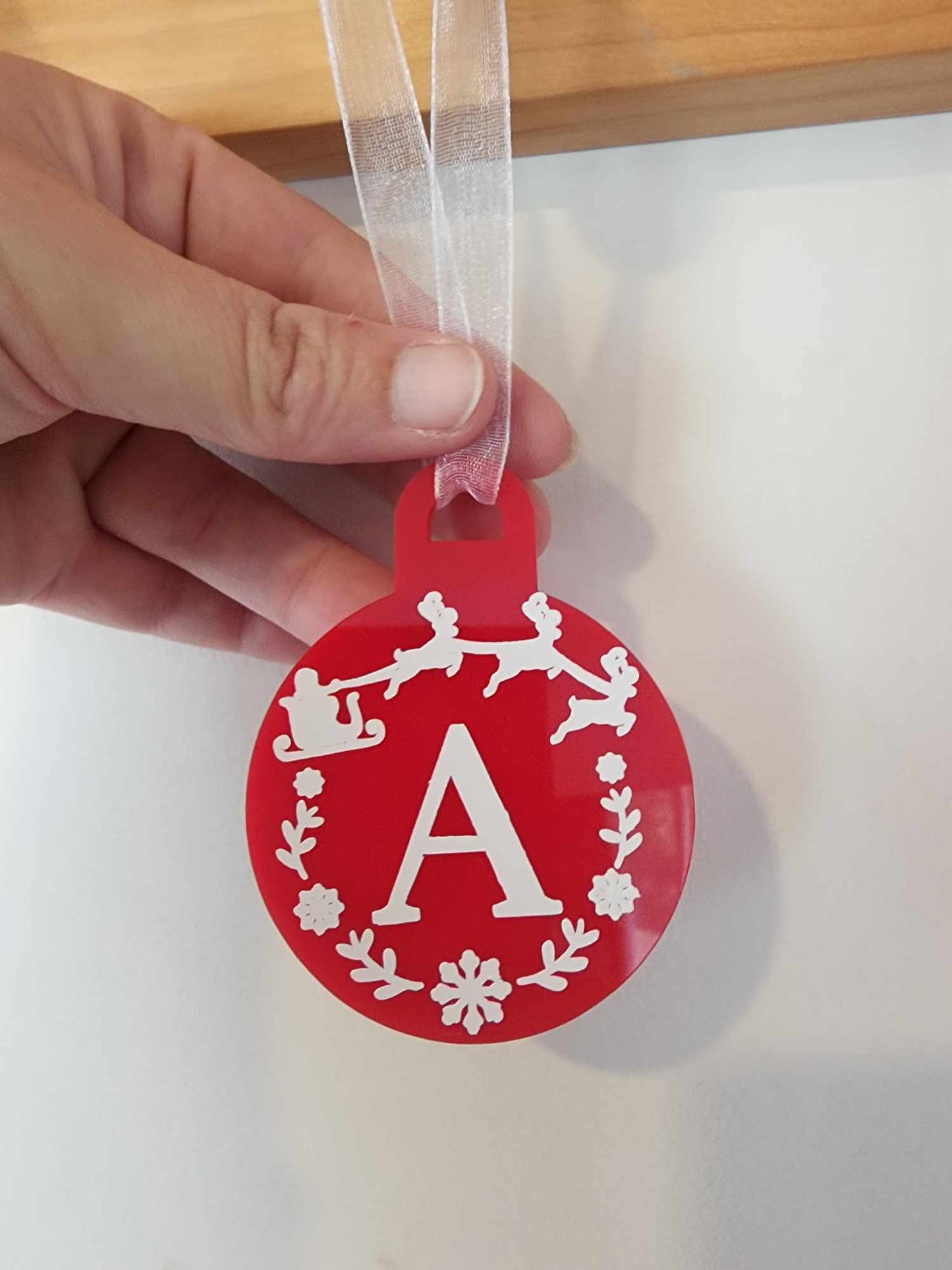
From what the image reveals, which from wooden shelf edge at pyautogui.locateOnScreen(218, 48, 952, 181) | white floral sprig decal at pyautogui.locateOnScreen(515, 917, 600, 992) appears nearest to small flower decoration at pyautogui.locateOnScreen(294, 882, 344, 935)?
white floral sprig decal at pyautogui.locateOnScreen(515, 917, 600, 992)

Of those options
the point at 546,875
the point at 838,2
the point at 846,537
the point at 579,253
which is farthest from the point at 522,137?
the point at 546,875

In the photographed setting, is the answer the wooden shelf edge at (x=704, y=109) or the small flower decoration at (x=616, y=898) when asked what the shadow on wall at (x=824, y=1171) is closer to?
the small flower decoration at (x=616, y=898)

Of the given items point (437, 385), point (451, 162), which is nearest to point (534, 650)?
point (437, 385)

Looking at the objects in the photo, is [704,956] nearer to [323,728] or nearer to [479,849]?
[479,849]

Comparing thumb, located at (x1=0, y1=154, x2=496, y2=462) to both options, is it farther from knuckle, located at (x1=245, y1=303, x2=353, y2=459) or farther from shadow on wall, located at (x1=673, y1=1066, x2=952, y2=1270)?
shadow on wall, located at (x1=673, y1=1066, x2=952, y2=1270)

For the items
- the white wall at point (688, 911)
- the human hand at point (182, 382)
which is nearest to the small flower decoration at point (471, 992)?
the white wall at point (688, 911)
